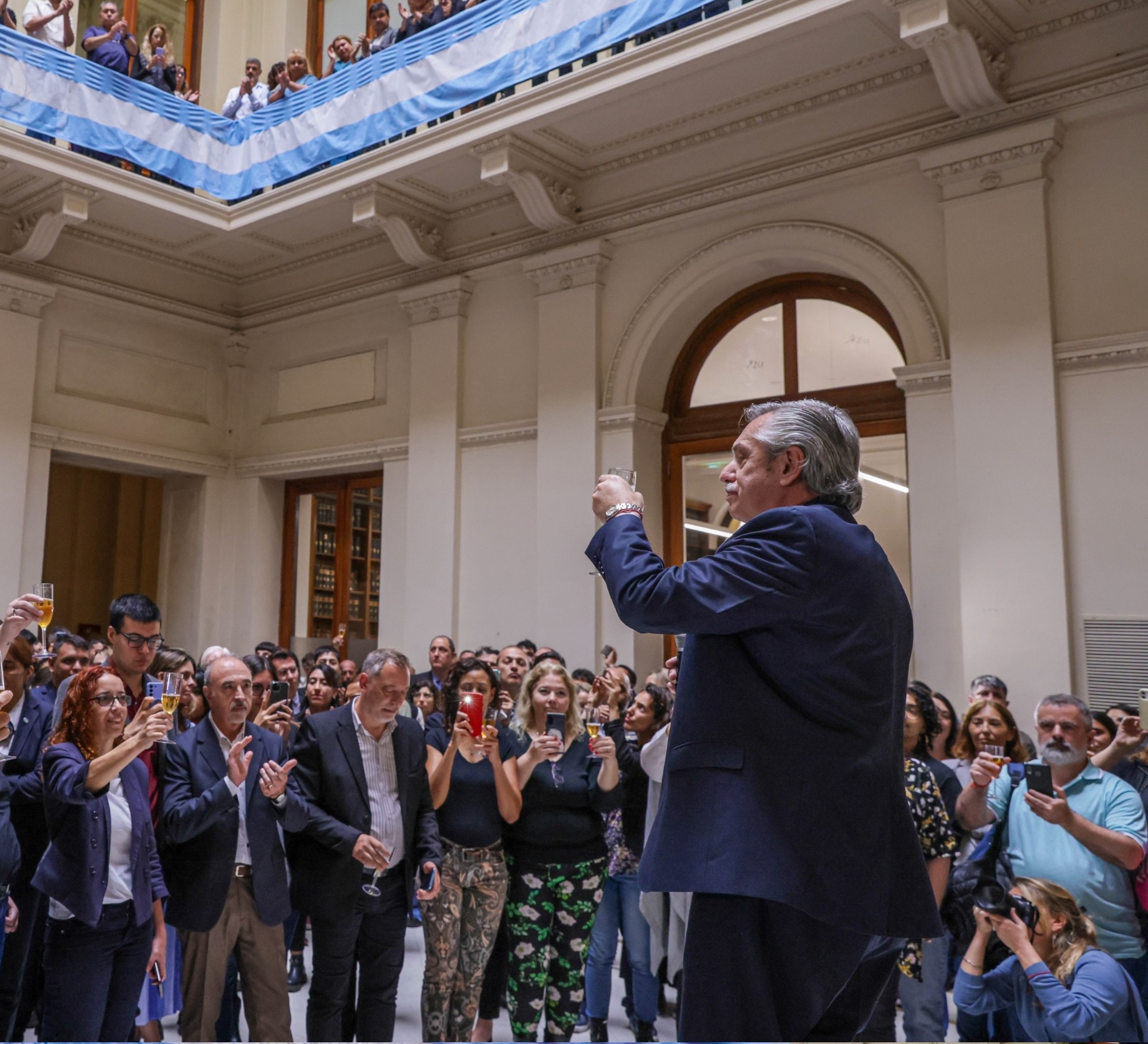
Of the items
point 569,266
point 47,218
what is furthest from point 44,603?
point 47,218

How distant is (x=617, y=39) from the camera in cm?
774

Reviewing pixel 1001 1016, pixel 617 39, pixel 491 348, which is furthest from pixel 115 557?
pixel 1001 1016

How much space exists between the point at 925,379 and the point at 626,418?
2.59 m

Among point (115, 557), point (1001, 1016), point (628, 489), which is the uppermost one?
point (115, 557)

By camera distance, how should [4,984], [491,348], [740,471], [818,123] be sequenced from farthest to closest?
[491,348] < [818,123] < [4,984] < [740,471]

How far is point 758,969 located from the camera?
6.13 ft

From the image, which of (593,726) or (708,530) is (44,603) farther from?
(708,530)

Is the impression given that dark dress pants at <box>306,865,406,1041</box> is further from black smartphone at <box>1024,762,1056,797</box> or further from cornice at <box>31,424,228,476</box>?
cornice at <box>31,424,228,476</box>

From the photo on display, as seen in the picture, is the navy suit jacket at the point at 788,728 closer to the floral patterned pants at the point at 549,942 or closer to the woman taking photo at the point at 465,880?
the woman taking photo at the point at 465,880

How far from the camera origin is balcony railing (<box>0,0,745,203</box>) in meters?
8.15

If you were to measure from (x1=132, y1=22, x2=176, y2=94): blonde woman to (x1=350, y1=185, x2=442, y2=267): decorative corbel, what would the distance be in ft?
7.08

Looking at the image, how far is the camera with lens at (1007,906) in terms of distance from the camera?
11.6 ft

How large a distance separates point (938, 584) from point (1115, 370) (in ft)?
6.01

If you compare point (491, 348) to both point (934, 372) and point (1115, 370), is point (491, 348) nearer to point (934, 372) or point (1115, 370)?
point (934, 372)
